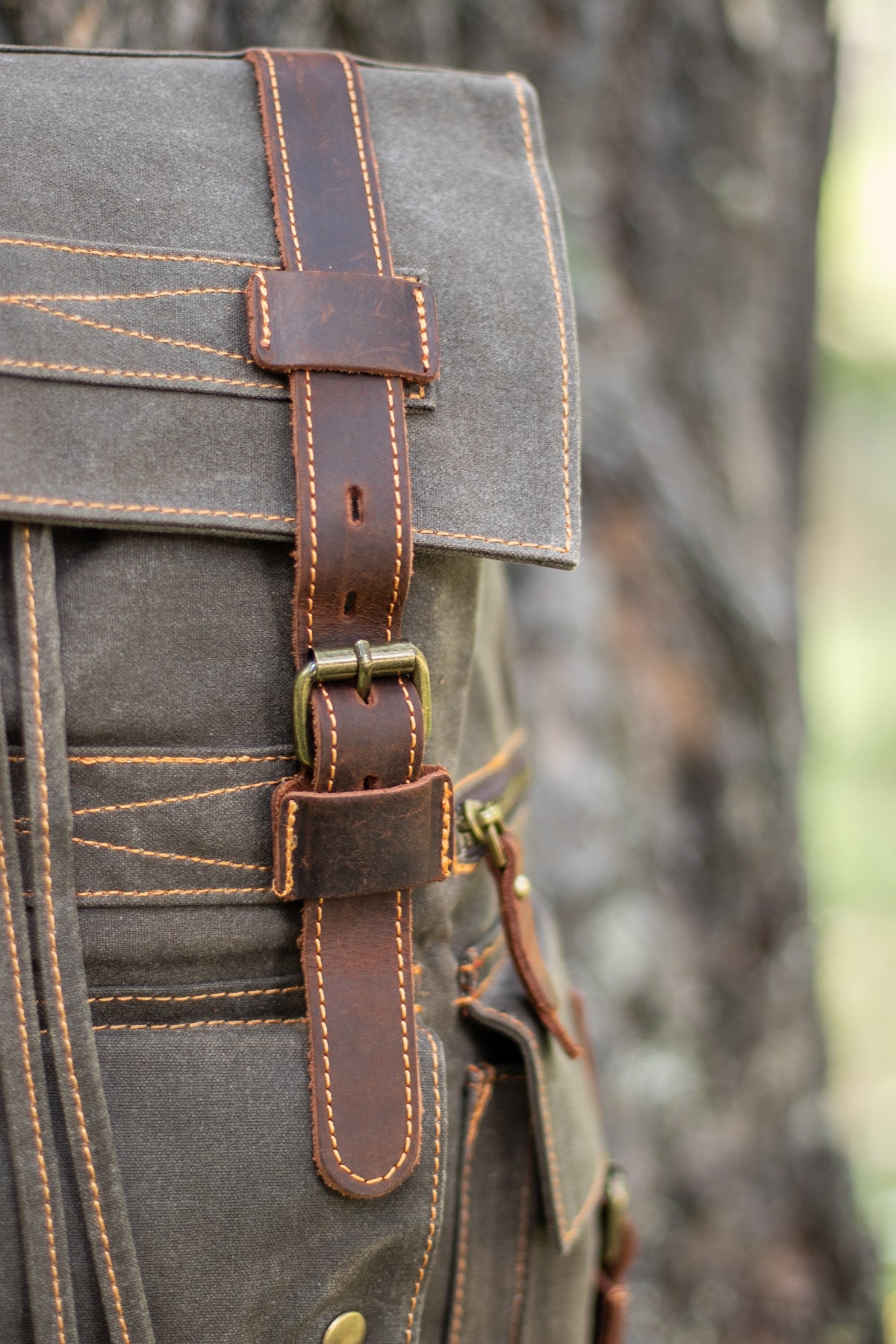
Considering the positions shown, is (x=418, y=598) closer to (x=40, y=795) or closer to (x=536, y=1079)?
(x=40, y=795)

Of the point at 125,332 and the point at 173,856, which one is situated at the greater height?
the point at 125,332

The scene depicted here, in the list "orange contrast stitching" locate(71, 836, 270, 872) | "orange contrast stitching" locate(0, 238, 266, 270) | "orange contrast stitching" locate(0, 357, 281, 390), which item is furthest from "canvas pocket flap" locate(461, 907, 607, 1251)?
"orange contrast stitching" locate(0, 238, 266, 270)

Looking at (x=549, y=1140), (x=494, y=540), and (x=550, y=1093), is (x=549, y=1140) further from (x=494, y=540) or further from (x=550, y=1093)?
(x=494, y=540)

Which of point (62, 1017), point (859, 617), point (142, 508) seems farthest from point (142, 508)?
point (859, 617)

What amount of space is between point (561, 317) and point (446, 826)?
0.39 meters

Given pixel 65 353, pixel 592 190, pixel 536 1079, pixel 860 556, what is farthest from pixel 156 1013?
pixel 860 556

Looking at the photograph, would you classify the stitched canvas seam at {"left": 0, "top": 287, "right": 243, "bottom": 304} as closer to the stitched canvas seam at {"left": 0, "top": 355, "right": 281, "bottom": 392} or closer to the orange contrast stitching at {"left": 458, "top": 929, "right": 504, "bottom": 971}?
the stitched canvas seam at {"left": 0, "top": 355, "right": 281, "bottom": 392}

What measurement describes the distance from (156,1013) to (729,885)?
1070mm

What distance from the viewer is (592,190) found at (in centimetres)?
150

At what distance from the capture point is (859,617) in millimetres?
5121

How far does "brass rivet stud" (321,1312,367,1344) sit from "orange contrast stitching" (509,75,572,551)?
568 mm

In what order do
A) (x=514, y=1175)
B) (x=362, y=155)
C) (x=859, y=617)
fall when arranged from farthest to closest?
1. (x=859, y=617)
2. (x=514, y=1175)
3. (x=362, y=155)

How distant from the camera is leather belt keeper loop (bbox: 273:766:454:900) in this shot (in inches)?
29.0

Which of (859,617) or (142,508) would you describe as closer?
(142,508)
